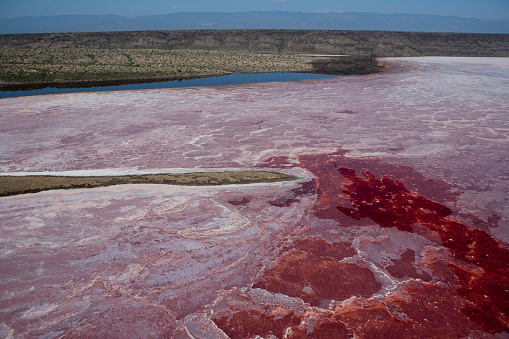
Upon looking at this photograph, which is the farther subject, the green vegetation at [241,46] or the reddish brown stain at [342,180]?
the green vegetation at [241,46]

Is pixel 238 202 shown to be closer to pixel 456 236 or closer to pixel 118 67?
pixel 456 236

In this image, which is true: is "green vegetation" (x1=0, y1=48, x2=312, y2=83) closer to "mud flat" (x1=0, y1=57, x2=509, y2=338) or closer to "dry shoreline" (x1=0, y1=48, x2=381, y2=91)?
"dry shoreline" (x1=0, y1=48, x2=381, y2=91)

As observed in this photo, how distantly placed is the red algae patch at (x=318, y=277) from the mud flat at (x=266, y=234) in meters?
0.02

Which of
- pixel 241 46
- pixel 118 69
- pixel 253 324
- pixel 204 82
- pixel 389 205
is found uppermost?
pixel 241 46

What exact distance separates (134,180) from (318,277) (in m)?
4.08

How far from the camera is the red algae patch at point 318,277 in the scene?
3.84m

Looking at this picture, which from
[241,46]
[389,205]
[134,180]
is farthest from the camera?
[241,46]

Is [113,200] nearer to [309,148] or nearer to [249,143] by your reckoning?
[249,143]

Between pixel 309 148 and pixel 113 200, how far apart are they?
4428mm

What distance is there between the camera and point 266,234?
4.89 m

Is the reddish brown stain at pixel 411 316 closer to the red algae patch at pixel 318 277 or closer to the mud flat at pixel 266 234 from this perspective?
the mud flat at pixel 266 234

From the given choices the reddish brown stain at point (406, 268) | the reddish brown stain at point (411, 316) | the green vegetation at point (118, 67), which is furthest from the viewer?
the green vegetation at point (118, 67)

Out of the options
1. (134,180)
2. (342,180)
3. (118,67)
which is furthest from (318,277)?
(118,67)

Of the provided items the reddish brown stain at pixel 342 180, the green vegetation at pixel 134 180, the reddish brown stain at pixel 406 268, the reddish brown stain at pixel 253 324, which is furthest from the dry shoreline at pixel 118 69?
the reddish brown stain at pixel 406 268
